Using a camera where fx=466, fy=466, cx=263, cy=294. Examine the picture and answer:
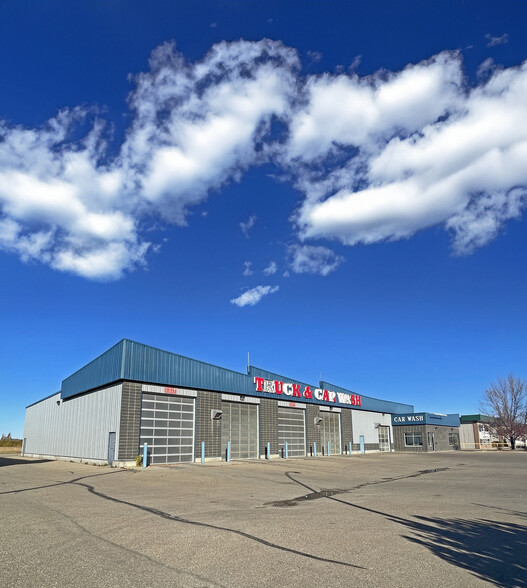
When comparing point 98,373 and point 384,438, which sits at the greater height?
point 98,373

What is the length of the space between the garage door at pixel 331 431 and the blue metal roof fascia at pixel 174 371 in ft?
43.7

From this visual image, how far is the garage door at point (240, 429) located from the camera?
34.0 meters

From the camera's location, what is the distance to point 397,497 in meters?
14.6

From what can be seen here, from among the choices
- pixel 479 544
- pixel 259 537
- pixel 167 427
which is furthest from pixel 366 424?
pixel 259 537

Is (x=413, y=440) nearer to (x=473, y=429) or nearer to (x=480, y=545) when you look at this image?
(x=473, y=429)

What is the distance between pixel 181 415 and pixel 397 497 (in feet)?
61.0

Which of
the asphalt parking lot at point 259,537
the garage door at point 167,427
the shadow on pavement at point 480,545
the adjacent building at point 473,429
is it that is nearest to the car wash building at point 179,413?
the garage door at point 167,427

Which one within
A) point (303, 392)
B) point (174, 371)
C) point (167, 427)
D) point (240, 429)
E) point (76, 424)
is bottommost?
point (240, 429)

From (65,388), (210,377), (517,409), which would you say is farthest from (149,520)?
(517,409)

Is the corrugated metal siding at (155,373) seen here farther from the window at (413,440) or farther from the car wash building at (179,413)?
the window at (413,440)

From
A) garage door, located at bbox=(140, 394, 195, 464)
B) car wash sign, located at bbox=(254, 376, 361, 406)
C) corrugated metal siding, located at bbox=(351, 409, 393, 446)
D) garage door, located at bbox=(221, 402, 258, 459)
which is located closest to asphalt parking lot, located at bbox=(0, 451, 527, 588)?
garage door, located at bbox=(140, 394, 195, 464)

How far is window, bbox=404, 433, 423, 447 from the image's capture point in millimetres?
60969

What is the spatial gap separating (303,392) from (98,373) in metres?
19.1

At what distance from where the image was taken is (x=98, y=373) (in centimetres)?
3111
